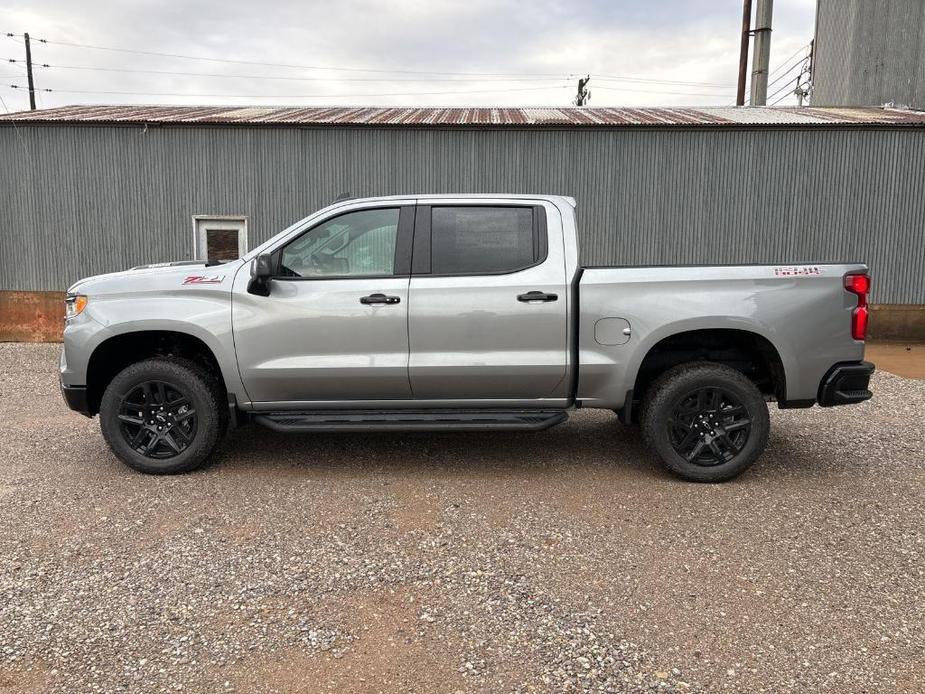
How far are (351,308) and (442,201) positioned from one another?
1.01 meters

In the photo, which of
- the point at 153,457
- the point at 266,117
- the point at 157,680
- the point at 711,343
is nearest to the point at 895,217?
the point at 711,343

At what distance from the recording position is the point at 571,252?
463cm

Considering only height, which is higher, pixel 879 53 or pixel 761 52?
pixel 761 52

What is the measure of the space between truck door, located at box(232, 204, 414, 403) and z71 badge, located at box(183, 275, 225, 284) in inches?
5.4

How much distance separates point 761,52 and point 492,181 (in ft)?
47.1

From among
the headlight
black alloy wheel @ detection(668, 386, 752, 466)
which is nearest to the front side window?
the headlight

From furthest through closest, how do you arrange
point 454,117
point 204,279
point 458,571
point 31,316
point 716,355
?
point 454,117
point 31,316
point 716,355
point 204,279
point 458,571

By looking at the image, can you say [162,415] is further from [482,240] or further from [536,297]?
[536,297]

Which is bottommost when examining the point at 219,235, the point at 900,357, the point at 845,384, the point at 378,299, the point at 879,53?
the point at 900,357

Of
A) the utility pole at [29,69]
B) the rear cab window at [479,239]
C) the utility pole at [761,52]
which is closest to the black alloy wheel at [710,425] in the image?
the rear cab window at [479,239]

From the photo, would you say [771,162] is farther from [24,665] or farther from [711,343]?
[24,665]

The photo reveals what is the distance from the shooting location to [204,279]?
462 cm

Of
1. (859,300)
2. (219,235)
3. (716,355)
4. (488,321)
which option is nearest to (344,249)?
(488,321)

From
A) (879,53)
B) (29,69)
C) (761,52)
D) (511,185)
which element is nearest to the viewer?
(511,185)
